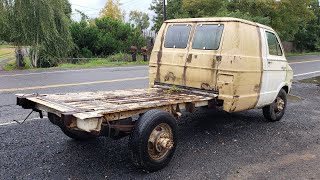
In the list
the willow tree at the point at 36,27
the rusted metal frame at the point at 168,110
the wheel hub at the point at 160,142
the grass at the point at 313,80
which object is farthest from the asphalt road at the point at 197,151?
the willow tree at the point at 36,27

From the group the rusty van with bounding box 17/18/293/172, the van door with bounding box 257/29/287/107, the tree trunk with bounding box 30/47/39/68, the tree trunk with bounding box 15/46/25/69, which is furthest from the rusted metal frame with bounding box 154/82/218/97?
the tree trunk with bounding box 30/47/39/68

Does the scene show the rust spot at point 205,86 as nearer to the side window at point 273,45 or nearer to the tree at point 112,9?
the side window at point 273,45

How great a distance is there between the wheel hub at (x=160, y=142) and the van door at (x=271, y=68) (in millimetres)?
2660

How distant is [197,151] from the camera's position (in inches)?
219

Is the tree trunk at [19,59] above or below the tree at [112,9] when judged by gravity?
below

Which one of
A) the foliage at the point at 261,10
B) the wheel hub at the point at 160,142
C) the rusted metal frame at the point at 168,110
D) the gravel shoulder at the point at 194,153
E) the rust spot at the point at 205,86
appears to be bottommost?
the gravel shoulder at the point at 194,153

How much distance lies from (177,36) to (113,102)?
2.40m

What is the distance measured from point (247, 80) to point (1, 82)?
9.14m

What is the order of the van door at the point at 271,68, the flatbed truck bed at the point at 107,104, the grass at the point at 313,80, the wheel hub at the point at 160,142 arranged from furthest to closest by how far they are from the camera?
the grass at the point at 313,80 < the van door at the point at 271,68 < the wheel hub at the point at 160,142 < the flatbed truck bed at the point at 107,104

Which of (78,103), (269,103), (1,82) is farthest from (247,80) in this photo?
(1,82)

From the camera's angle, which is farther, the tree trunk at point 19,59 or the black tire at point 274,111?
the tree trunk at point 19,59

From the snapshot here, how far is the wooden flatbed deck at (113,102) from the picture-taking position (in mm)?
4277

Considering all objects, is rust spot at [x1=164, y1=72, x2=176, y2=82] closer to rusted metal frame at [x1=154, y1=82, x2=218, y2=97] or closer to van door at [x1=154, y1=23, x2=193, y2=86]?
van door at [x1=154, y1=23, x2=193, y2=86]

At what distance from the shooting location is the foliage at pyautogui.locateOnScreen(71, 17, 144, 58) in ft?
94.9
